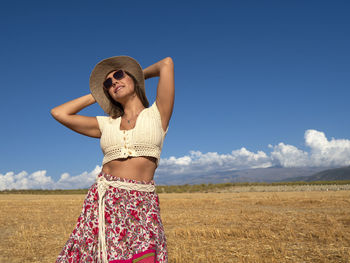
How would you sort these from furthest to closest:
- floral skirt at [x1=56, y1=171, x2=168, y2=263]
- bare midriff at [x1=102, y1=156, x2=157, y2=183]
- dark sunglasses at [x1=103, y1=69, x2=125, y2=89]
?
dark sunglasses at [x1=103, y1=69, x2=125, y2=89] < bare midriff at [x1=102, y1=156, x2=157, y2=183] < floral skirt at [x1=56, y1=171, x2=168, y2=263]

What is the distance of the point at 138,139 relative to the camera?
8.54 feet

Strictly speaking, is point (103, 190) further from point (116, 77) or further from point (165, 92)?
point (116, 77)

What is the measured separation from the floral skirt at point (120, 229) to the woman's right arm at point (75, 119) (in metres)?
0.61

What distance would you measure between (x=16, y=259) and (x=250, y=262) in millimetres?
4928

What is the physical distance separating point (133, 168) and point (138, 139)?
233 millimetres

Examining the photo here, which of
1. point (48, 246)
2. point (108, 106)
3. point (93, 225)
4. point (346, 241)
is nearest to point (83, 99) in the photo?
point (108, 106)

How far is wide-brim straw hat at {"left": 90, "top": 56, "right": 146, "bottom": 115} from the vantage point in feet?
10.1

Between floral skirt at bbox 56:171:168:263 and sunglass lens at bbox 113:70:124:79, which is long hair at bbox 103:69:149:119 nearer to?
sunglass lens at bbox 113:70:124:79

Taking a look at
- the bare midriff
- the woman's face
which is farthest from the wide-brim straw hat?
the bare midriff

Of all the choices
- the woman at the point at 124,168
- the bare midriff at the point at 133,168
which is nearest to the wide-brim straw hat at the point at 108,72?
the woman at the point at 124,168

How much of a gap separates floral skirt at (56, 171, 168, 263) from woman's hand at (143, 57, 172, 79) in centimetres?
101

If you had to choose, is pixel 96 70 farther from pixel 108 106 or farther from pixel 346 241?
pixel 346 241

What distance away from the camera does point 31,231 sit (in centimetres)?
1012

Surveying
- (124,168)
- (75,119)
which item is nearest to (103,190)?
(124,168)
